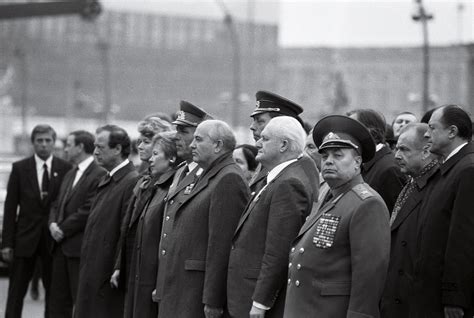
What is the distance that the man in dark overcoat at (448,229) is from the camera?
574cm

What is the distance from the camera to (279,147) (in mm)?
6262

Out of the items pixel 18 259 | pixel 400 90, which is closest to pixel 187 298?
pixel 18 259

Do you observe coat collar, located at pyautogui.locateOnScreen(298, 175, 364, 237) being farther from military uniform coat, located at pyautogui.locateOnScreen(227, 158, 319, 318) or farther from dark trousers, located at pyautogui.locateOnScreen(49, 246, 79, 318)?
dark trousers, located at pyautogui.locateOnScreen(49, 246, 79, 318)

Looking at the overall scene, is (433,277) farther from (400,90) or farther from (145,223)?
(400,90)

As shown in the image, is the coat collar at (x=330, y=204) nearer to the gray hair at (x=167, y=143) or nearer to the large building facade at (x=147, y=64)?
the gray hair at (x=167, y=143)

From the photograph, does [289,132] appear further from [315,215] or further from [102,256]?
[102,256]

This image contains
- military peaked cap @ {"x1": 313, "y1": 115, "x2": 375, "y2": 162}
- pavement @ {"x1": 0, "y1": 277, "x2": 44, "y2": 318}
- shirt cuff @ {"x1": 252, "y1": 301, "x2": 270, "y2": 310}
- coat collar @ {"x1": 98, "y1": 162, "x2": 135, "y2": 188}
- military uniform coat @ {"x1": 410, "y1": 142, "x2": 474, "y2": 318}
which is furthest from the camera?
pavement @ {"x1": 0, "y1": 277, "x2": 44, "y2": 318}

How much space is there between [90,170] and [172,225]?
112 inches

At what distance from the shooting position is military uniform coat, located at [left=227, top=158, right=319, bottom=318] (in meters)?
5.93

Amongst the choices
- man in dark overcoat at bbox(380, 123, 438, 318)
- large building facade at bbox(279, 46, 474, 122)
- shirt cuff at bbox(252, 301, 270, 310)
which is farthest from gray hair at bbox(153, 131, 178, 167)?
large building facade at bbox(279, 46, 474, 122)

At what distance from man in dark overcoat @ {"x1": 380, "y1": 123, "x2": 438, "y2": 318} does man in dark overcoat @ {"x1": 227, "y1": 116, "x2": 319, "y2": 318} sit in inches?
22.1

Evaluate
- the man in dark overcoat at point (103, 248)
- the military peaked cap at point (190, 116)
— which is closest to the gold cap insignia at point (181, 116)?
the military peaked cap at point (190, 116)

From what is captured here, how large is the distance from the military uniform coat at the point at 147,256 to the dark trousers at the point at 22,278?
238 cm

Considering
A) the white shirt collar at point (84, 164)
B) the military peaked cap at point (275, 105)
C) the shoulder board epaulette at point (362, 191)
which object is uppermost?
the military peaked cap at point (275, 105)
